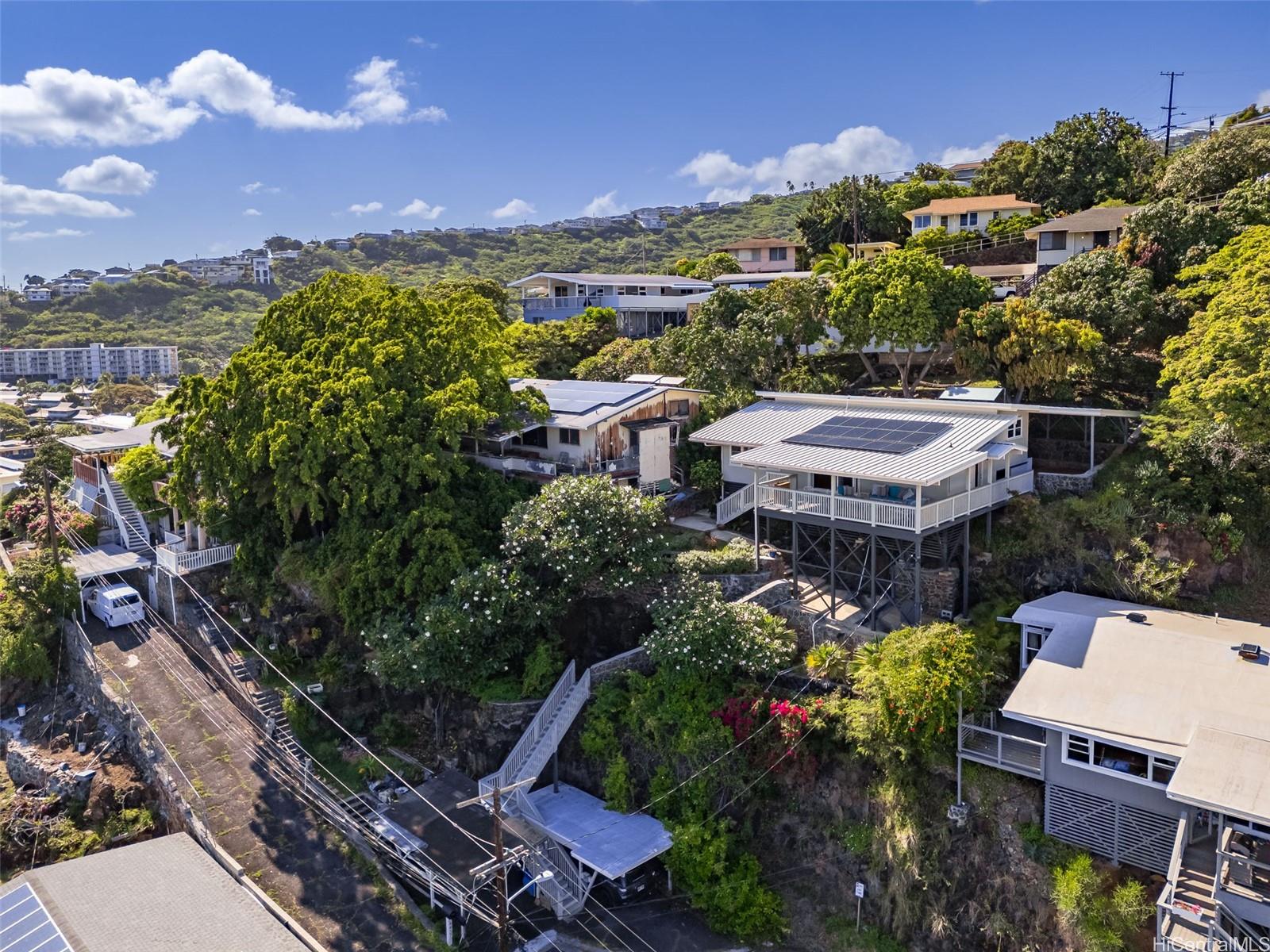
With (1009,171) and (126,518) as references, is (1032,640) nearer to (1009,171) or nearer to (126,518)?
(126,518)

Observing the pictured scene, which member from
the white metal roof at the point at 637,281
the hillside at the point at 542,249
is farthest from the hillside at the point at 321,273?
the white metal roof at the point at 637,281

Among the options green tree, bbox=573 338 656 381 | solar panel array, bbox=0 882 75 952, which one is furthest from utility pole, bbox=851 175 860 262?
solar panel array, bbox=0 882 75 952

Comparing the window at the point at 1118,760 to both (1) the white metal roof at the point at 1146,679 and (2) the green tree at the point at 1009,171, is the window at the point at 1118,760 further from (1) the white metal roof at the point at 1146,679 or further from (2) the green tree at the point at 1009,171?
(2) the green tree at the point at 1009,171

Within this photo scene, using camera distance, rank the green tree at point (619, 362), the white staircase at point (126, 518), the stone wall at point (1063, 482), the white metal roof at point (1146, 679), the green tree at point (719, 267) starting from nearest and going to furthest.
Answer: the white metal roof at point (1146, 679)
the stone wall at point (1063, 482)
the white staircase at point (126, 518)
the green tree at point (619, 362)
the green tree at point (719, 267)

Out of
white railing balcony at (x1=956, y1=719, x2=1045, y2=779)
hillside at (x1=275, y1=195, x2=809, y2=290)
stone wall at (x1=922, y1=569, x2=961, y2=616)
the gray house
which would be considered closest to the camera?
the gray house

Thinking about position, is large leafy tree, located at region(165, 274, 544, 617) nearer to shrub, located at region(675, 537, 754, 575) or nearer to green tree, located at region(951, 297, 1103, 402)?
shrub, located at region(675, 537, 754, 575)

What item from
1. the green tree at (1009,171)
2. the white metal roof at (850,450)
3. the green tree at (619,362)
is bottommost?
the white metal roof at (850,450)

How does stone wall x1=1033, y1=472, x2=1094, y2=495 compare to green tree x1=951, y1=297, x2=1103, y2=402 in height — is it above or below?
below
